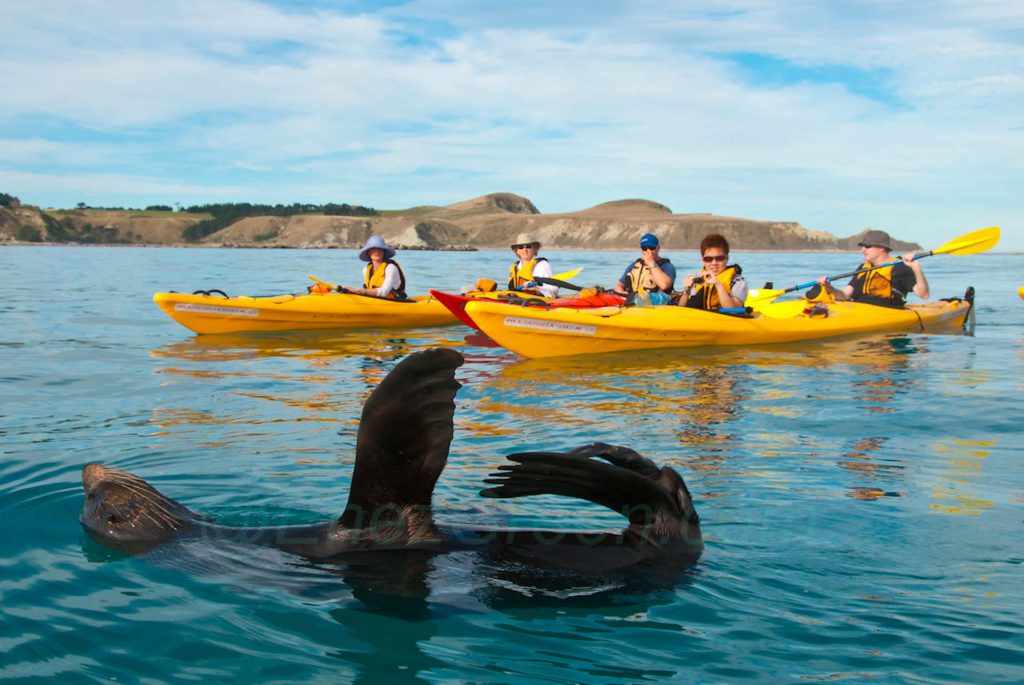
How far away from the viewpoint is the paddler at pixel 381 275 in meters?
15.2

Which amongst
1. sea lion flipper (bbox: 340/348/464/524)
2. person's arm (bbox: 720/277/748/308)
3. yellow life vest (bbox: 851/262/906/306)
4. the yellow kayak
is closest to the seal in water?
sea lion flipper (bbox: 340/348/464/524)

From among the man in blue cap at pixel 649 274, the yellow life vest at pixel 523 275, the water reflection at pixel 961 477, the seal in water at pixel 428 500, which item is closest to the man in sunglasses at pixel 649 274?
the man in blue cap at pixel 649 274

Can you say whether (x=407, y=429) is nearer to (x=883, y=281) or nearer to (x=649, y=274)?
(x=649, y=274)

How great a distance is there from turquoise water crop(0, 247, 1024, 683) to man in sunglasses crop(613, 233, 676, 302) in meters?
2.75

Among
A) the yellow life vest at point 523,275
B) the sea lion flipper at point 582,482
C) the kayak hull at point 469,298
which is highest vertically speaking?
the yellow life vest at point 523,275

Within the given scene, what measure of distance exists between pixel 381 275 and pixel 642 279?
503 centimetres

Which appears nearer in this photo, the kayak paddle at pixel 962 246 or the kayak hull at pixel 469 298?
the kayak hull at pixel 469 298

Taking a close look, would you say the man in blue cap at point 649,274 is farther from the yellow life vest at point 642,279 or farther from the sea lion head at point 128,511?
the sea lion head at point 128,511

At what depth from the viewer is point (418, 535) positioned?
3.62m

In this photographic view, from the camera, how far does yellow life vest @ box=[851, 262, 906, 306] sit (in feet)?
48.8

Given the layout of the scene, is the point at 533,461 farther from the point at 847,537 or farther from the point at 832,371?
the point at 832,371

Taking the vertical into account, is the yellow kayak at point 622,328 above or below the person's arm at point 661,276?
below

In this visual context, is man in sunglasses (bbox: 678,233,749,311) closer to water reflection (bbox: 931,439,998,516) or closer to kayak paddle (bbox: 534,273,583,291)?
kayak paddle (bbox: 534,273,583,291)

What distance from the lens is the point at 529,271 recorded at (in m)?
14.6
